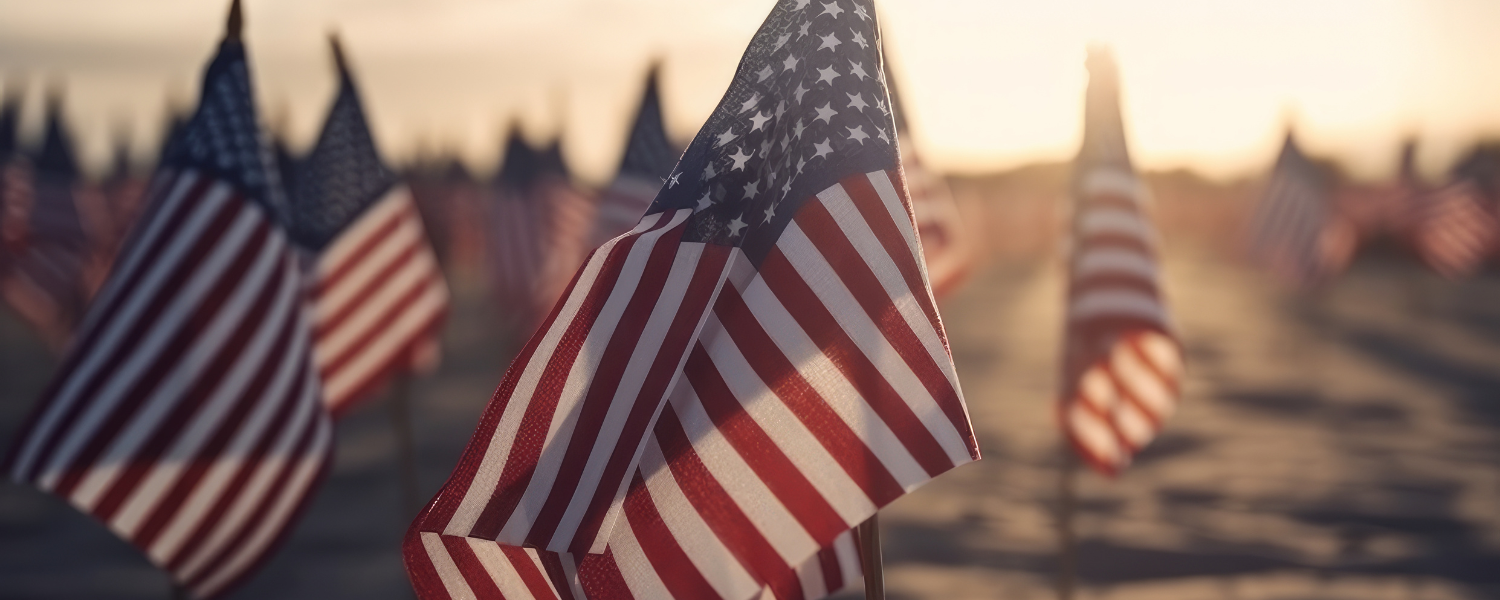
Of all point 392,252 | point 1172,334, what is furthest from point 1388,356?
point 392,252

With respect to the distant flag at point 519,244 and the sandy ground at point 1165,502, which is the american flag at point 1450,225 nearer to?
the sandy ground at point 1165,502

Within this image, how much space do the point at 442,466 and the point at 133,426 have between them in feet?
31.1

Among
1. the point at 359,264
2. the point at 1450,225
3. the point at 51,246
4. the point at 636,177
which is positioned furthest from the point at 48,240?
the point at 1450,225

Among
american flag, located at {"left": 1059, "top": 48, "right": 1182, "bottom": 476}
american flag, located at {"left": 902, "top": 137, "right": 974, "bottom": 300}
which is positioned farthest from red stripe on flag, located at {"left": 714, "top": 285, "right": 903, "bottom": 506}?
american flag, located at {"left": 902, "top": 137, "right": 974, "bottom": 300}

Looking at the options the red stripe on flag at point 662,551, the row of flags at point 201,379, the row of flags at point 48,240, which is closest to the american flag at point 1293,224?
the row of flags at point 48,240

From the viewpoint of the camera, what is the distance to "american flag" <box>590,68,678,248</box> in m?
10.7

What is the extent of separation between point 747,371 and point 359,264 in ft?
14.9

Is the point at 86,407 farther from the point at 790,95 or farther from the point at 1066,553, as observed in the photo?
the point at 1066,553

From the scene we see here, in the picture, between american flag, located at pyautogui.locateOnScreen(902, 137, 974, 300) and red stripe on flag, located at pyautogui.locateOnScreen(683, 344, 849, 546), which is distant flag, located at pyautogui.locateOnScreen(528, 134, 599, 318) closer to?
american flag, located at pyautogui.locateOnScreen(902, 137, 974, 300)

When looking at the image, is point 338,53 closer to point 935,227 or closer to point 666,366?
point 935,227

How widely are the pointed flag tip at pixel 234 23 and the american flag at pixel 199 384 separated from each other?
0.14 metres

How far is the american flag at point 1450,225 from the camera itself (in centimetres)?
2958

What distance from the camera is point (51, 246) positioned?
18578mm

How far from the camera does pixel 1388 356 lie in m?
25.5
